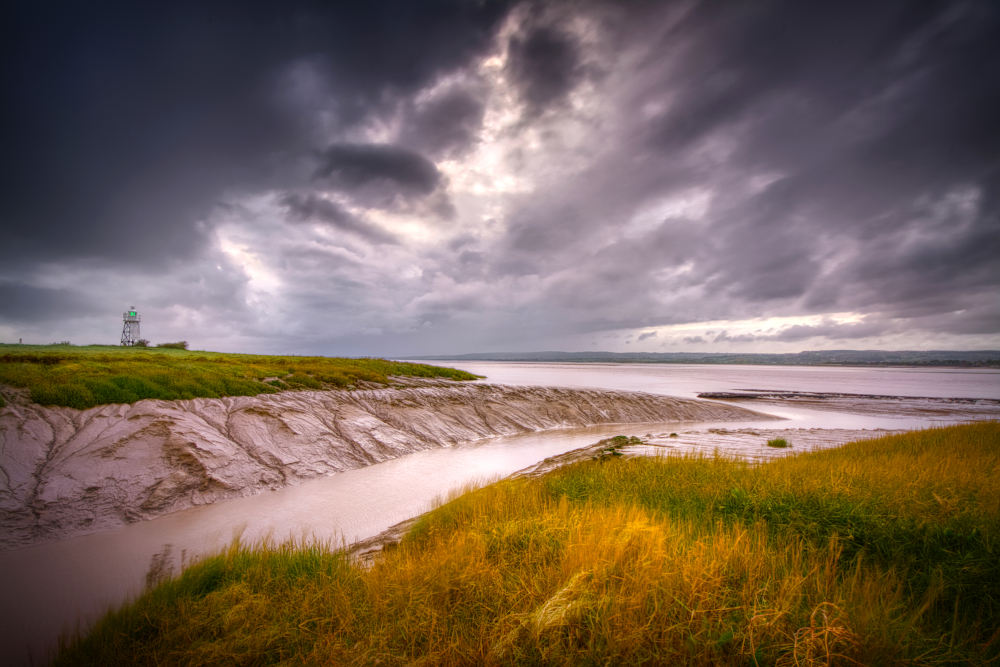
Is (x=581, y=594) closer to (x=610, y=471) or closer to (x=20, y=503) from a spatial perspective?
(x=610, y=471)

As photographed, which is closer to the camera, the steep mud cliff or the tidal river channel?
the tidal river channel

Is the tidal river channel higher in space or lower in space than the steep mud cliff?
lower

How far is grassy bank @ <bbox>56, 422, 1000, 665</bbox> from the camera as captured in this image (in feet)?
10.6

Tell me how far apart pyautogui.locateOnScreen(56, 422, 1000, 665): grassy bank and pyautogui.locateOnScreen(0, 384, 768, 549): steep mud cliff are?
598 centimetres

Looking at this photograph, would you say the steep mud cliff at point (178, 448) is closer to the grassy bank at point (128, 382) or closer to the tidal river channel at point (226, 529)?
the grassy bank at point (128, 382)

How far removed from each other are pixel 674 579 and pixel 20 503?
41.8ft

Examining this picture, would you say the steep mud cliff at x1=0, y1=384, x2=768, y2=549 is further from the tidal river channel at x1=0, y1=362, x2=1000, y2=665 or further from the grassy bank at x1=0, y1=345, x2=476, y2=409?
the tidal river channel at x1=0, y1=362, x2=1000, y2=665

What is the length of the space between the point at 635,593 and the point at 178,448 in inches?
504

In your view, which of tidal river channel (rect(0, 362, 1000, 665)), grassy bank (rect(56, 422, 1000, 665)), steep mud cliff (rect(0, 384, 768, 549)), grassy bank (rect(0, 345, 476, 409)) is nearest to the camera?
grassy bank (rect(56, 422, 1000, 665))

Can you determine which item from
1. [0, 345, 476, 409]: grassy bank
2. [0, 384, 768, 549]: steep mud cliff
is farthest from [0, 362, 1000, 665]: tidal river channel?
[0, 345, 476, 409]: grassy bank

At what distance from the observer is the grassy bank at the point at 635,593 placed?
3.24 metres

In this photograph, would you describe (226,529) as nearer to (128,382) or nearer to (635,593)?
(128,382)

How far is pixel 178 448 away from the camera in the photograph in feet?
36.0

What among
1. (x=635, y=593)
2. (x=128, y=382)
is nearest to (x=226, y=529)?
(x=128, y=382)
